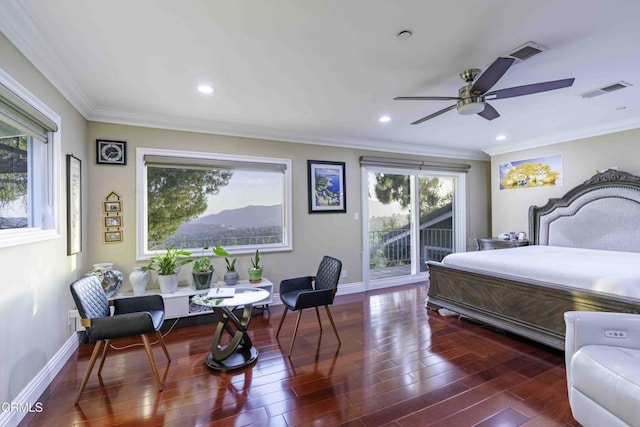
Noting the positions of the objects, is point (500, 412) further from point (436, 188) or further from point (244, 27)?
point (436, 188)

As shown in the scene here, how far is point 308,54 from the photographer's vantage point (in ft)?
7.67

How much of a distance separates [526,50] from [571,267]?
2.06 metres

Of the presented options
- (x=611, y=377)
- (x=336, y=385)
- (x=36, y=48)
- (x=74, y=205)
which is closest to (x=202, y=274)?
(x=74, y=205)

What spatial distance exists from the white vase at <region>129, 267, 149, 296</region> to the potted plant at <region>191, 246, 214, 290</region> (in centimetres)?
51

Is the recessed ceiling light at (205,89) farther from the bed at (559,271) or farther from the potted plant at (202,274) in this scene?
the bed at (559,271)

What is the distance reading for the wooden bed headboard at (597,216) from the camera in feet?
13.3

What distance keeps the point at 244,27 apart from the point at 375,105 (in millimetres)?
1809

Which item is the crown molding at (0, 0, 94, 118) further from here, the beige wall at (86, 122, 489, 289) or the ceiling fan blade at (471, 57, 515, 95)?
the ceiling fan blade at (471, 57, 515, 95)

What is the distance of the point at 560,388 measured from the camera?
2244mm

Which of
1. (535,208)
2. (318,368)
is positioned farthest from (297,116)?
(535,208)

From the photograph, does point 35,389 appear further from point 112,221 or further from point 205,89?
point 205,89

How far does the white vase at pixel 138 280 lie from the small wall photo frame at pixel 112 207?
2.44 feet

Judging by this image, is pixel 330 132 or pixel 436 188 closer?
pixel 330 132

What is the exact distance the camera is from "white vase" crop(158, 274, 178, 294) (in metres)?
3.54
